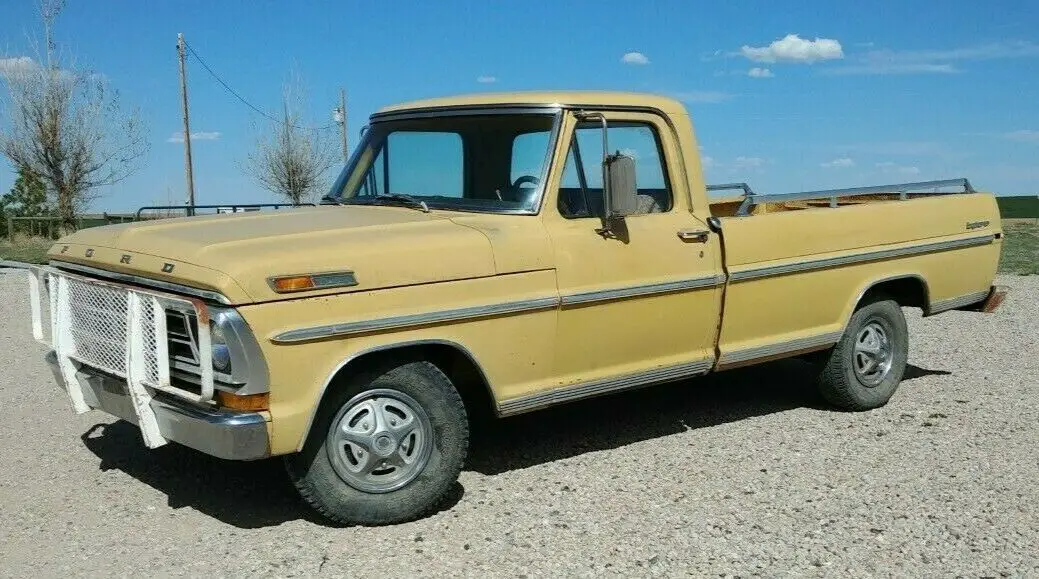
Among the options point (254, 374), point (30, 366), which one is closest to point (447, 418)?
point (254, 374)

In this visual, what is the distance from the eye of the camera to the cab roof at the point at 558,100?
5441 millimetres

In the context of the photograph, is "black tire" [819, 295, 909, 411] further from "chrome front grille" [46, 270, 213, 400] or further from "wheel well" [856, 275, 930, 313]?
"chrome front grille" [46, 270, 213, 400]

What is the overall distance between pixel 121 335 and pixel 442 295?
1.55 metres

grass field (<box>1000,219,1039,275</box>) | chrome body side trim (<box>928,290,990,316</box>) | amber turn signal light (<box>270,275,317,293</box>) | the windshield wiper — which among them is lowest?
grass field (<box>1000,219,1039,275</box>)

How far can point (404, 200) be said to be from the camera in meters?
5.64

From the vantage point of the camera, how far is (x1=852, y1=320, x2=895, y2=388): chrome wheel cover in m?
7.02

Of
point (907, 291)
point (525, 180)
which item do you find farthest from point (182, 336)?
point (907, 291)

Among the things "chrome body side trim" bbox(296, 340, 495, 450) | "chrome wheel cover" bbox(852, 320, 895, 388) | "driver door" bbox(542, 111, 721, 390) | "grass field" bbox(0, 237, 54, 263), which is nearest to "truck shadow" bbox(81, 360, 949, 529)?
"chrome wheel cover" bbox(852, 320, 895, 388)

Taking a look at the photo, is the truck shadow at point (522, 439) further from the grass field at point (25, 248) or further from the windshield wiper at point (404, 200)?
the grass field at point (25, 248)

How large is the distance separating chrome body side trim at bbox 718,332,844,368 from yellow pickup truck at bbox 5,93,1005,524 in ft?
0.05

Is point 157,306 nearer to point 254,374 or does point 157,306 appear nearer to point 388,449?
point 254,374

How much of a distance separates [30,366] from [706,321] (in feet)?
20.6

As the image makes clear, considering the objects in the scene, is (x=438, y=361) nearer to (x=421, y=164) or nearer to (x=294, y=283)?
(x=294, y=283)

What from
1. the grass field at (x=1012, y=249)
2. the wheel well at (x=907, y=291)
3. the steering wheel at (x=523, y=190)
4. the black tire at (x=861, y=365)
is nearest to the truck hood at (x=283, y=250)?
the steering wheel at (x=523, y=190)
